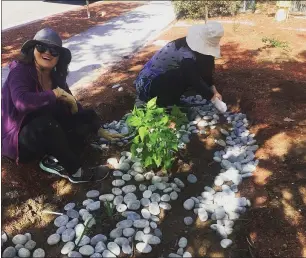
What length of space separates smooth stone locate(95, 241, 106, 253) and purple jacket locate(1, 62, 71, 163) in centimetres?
98

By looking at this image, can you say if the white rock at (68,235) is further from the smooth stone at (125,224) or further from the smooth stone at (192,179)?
the smooth stone at (192,179)

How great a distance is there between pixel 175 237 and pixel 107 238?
0.50m

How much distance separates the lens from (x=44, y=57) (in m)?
2.71

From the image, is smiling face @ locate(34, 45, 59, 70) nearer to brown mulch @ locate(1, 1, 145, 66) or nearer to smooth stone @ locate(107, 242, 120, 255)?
smooth stone @ locate(107, 242, 120, 255)

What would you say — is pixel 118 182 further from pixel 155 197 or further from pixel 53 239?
pixel 53 239

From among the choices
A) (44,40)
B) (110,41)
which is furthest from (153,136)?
(110,41)

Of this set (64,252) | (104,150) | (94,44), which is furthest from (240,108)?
(94,44)

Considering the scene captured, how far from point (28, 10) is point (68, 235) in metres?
11.2

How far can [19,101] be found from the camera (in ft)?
8.38

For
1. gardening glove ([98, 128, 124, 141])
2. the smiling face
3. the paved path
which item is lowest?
the paved path

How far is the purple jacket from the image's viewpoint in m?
2.56

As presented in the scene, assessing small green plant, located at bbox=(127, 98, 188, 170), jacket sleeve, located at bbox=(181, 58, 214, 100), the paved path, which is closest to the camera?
small green plant, located at bbox=(127, 98, 188, 170)

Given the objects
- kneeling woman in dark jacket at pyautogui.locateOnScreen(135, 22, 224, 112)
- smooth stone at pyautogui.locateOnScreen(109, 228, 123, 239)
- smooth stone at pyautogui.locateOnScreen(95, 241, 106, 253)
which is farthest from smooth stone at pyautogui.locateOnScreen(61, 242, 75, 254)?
kneeling woman in dark jacket at pyautogui.locateOnScreen(135, 22, 224, 112)

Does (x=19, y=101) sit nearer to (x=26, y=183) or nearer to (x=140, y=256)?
(x=26, y=183)
